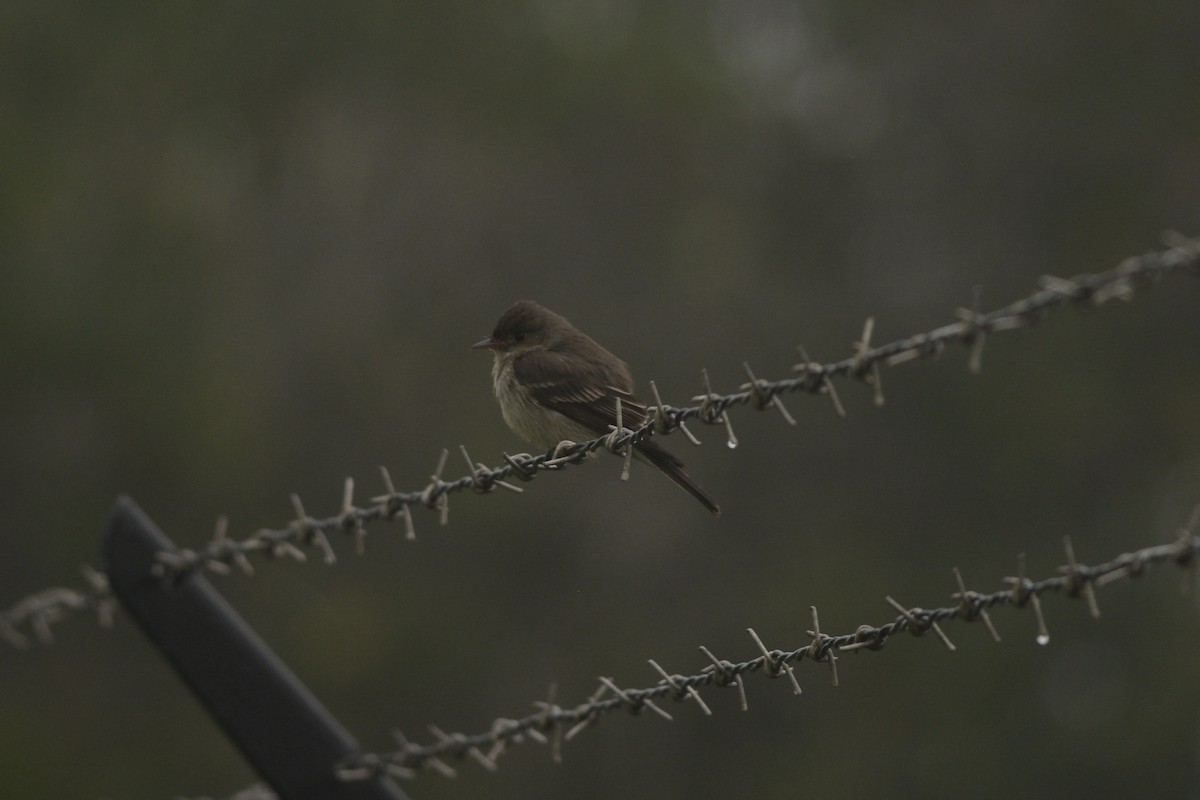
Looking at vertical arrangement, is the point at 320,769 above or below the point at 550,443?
below

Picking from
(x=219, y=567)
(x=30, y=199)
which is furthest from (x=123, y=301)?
(x=219, y=567)

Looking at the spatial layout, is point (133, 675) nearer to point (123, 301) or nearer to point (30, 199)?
point (123, 301)

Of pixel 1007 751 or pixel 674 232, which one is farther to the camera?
pixel 674 232

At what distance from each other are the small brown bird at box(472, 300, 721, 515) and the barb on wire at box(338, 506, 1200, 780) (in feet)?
8.85

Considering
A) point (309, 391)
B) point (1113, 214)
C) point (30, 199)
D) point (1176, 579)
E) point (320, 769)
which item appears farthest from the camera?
point (1113, 214)

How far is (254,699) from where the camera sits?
13.8ft

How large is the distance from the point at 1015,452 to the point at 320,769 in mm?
22823

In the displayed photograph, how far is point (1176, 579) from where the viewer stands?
21.3 meters

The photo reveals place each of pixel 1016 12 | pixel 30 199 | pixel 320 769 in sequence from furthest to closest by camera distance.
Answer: pixel 1016 12 < pixel 30 199 < pixel 320 769

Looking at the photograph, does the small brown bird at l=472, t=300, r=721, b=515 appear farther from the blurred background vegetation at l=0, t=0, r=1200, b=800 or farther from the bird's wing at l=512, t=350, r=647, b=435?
the blurred background vegetation at l=0, t=0, r=1200, b=800

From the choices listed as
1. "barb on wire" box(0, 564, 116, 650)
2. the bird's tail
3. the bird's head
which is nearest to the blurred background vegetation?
the bird's head

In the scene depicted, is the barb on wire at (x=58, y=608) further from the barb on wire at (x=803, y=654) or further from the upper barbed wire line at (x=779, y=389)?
the barb on wire at (x=803, y=654)

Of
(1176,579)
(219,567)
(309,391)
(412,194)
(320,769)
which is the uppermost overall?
(412,194)

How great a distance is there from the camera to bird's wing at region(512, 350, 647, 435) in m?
7.02
